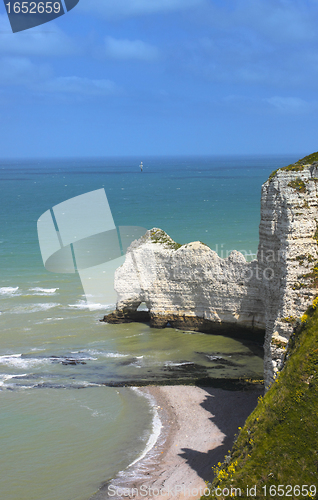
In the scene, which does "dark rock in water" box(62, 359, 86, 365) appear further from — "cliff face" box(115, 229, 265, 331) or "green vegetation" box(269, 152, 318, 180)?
"green vegetation" box(269, 152, 318, 180)

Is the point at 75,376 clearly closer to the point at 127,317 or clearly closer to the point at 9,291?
the point at 127,317

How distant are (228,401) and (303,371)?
913 centimetres

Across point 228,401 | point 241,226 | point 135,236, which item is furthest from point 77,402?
point 241,226

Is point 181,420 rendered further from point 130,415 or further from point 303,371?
point 303,371

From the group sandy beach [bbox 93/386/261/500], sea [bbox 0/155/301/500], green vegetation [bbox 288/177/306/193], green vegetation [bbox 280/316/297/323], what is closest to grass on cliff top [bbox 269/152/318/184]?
green vegetation [bbox 288/177/306/193]

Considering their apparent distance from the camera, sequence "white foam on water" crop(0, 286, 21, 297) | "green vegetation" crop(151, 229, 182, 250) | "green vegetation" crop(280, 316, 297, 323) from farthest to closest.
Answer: "white foam on water" crop(0, 286, 21, 297) < "green vegetation" crop(151, 229, 182, 250) < "green vegetation" crop(280, 316, 297, 323)

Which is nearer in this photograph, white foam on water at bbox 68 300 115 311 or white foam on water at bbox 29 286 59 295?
white foam on water at bbox 68 300 115 311

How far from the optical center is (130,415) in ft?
62.9

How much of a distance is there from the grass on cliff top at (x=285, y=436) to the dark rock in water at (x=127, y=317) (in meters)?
18.5

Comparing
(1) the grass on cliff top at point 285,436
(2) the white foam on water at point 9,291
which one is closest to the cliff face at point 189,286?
(2) the white foam on water at point 9,291

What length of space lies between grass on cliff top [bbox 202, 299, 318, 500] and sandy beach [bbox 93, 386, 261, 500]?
396cm

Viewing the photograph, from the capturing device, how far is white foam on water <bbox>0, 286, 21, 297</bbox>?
120ft

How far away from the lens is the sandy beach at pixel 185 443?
14555 millimetres

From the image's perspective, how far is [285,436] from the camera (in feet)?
33.9
